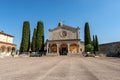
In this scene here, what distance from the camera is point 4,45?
45062 millimetres

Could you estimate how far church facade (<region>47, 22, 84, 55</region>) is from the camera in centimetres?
4581

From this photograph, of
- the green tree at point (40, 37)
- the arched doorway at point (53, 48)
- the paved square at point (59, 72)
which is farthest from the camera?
the arched doorway at point (53, 48)

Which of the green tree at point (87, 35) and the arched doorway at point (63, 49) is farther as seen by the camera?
the green tree at point (87, 35)

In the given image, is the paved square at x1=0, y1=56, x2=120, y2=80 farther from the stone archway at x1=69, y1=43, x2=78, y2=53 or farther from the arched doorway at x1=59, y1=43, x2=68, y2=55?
the arched doorway at x1=59, y1=43, x2=68, y2=55

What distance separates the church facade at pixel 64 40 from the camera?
1804 inches

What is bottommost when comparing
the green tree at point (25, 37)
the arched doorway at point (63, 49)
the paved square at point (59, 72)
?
the paved square at point (59, 72)

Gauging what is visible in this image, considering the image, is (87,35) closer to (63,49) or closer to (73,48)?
(73,48)

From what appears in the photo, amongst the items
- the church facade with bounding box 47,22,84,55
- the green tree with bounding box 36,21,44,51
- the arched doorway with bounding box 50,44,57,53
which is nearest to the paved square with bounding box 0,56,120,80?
the church facade with bounding box 47,22,84,55

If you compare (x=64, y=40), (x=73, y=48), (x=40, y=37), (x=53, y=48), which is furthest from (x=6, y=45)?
(x=73, y=48)

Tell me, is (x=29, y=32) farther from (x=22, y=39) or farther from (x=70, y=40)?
(x=70, y=40)

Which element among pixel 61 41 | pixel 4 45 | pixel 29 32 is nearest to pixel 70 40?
pixel 61 41

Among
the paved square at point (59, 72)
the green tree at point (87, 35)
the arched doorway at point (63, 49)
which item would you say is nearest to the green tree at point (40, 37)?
the arched doorway at point (63, 49)

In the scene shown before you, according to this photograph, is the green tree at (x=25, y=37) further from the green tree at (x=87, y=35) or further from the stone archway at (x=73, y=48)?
the green tree at (x=87, y=35)

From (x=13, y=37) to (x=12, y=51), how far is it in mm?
6223
